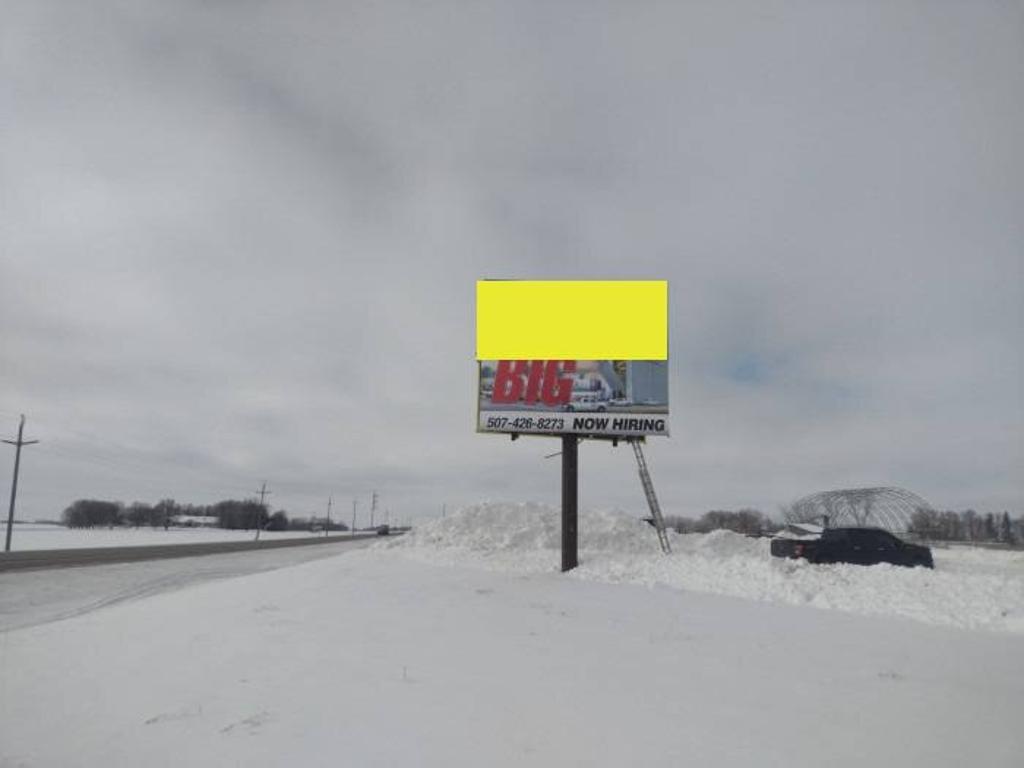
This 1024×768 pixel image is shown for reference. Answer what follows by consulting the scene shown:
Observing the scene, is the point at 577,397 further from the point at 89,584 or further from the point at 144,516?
the point at 144,516

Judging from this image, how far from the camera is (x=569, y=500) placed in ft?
60.0

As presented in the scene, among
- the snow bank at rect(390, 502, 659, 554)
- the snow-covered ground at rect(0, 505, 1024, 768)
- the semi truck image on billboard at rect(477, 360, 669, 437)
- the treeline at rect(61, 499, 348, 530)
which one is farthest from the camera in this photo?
the treeline at rect(61, 499, 348, 530)

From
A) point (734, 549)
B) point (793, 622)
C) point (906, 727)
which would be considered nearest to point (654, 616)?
point (793, 622)

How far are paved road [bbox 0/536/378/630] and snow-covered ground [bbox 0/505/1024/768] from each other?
2760mm

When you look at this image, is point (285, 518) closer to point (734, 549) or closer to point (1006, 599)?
point (734, 549)

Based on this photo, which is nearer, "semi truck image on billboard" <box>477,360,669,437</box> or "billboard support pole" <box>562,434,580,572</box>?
"billboard support pole" <box>562,434,580,572</box>

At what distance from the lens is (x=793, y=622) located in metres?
10.0

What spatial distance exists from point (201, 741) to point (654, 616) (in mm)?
7400

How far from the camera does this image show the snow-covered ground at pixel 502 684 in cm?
473

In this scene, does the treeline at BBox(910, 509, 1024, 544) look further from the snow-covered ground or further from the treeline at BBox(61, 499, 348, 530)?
the treeline at BBox(61, 499, 348, 530)

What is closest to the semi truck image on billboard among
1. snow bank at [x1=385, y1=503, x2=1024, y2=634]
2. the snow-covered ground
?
snow bank at [x1=385, y1=503, x2=1024, y2=634]

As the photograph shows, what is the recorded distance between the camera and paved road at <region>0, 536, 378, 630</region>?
12.8m

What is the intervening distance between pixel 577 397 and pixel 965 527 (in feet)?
329

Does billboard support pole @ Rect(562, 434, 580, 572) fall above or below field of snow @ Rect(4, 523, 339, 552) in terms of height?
above
